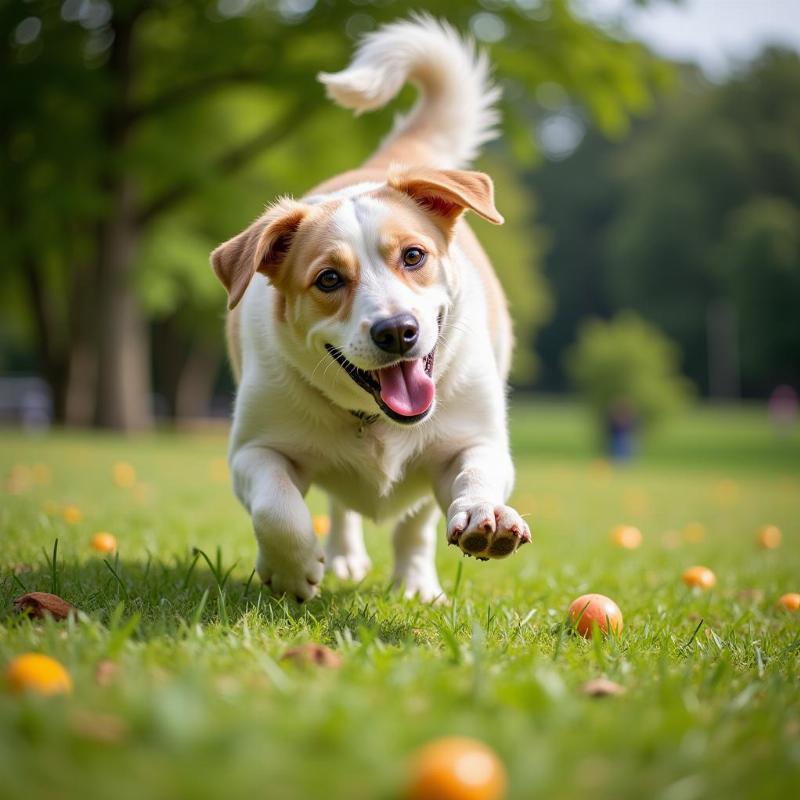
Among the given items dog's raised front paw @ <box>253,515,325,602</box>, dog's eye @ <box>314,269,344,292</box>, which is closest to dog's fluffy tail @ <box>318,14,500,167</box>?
dog's eye @ <box>314,269,344,292</box>

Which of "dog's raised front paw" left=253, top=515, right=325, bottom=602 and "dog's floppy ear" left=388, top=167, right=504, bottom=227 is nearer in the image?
"dog's raised front paw" left=253, top=515, right=325, bottom=602

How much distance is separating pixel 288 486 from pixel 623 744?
173cm

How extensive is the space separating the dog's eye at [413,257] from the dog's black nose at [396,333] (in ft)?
1.14

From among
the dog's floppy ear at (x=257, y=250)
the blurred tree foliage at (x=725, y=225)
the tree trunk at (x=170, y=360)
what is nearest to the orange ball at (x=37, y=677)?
the dog's floppy ear at (x=257, y=250)

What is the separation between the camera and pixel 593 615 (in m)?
3.02

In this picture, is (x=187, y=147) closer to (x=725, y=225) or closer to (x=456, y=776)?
(x=456, y=776)

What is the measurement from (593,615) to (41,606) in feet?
5.57

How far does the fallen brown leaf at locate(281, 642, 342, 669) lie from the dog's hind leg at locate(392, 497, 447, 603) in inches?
64.9

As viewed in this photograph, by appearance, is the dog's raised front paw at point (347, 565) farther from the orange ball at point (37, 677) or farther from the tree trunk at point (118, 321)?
the tree trunk at point (118, 321)

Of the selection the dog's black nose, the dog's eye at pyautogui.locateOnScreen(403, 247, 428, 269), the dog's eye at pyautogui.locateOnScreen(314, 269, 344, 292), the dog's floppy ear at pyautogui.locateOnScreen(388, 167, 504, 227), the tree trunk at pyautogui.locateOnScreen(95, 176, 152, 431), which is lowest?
the tree trunk at pyautogui.locateOnScreen(95, 176, 152, 431)

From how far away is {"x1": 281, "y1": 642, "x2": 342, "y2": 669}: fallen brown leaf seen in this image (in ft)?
7.10

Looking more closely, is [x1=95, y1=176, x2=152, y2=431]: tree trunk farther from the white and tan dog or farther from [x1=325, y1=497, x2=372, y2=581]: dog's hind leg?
the white and tan dog

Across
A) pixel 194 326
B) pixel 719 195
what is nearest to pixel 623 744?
pixel 194 326

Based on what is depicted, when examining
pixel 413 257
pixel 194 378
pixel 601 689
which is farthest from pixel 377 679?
pixel 194 378
